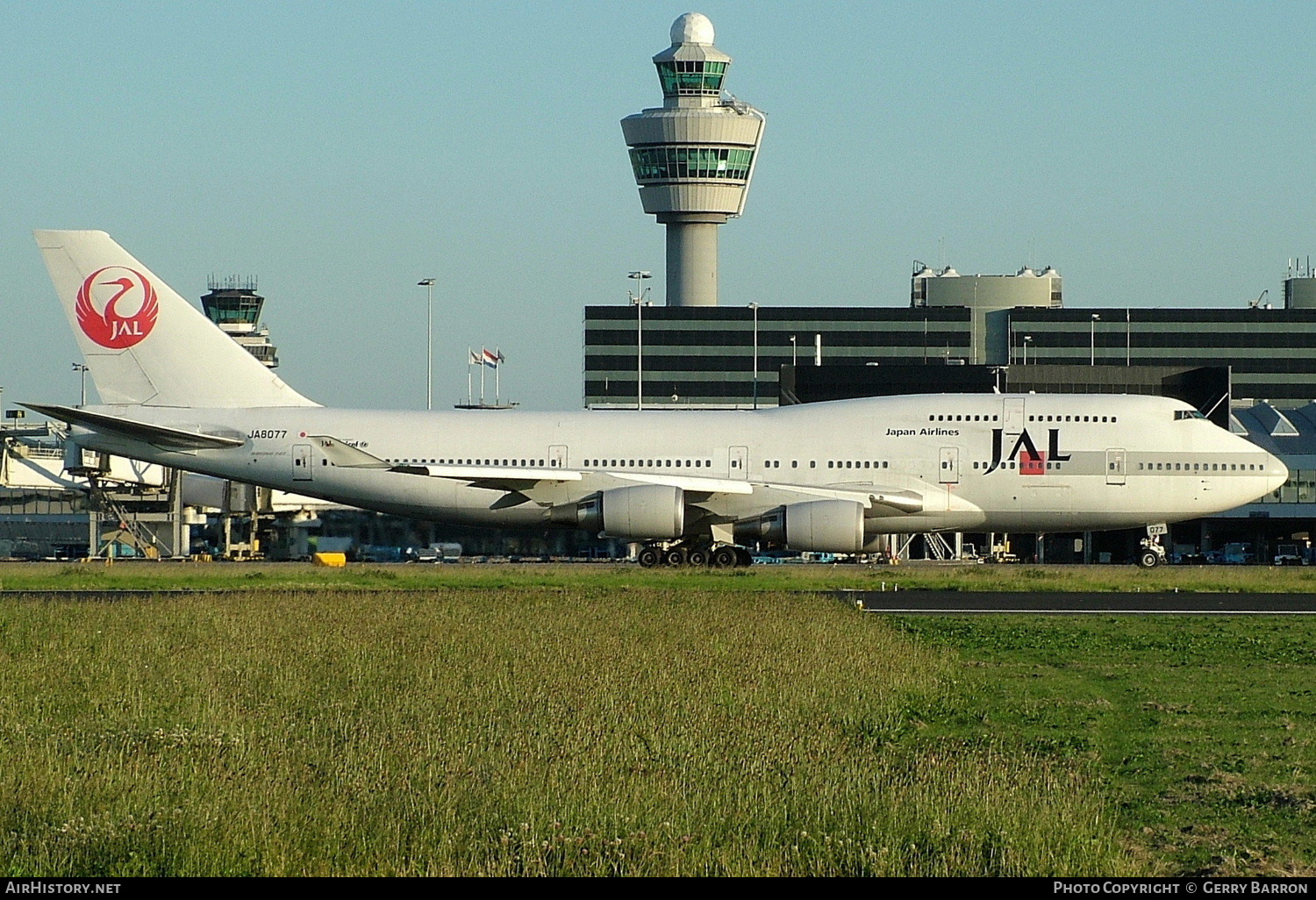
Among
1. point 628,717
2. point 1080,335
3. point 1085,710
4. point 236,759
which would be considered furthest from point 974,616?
point 1080,335

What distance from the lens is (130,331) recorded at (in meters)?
42.0

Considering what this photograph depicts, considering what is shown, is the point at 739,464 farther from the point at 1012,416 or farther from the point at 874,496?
the point at 1012,416

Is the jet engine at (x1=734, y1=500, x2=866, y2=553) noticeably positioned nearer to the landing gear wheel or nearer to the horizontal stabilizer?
the landing gear wheel

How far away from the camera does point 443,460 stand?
137 feet

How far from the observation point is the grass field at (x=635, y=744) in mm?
9398

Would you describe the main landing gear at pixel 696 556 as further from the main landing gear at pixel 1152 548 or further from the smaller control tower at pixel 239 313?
the smaller control tower at pixel 239 313

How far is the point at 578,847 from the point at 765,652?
10023 mm

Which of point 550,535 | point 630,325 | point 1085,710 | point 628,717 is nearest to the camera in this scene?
point 628,717

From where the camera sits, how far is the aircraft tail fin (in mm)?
42000

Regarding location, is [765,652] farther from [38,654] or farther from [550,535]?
[550,535]

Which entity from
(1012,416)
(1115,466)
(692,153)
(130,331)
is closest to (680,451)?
(1012,416)

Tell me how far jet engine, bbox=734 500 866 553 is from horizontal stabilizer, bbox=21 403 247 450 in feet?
44.8

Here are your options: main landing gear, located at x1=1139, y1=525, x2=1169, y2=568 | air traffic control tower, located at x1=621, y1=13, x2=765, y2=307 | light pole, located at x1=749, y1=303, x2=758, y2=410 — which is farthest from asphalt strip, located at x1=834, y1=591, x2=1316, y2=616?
air traffic control tower, located at x1=621, y1=13, x2=765, y2=307

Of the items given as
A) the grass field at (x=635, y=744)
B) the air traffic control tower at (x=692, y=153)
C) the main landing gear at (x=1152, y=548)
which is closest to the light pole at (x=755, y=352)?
the air traffic control tower at (x=692, y=153)
